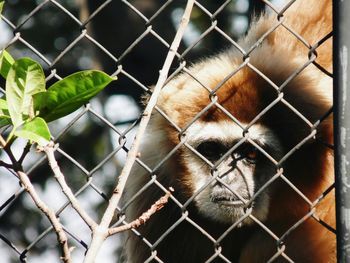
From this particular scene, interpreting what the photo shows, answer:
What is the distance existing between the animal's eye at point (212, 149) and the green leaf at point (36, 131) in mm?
2409

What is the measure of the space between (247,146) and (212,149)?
0.27 meters

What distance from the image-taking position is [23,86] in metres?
2.58

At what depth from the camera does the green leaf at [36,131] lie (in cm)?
242

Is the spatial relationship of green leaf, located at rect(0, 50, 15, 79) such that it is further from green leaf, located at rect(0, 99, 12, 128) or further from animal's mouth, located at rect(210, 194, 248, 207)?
animal's mouth, located at rect(210, 194, 248, 207)

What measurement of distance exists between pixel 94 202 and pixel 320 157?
15.4 ft

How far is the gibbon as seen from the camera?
4496 millimetres

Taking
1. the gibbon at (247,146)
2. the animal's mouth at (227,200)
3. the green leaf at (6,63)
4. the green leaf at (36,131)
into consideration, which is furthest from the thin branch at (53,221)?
the animal's mouth at (227,200)

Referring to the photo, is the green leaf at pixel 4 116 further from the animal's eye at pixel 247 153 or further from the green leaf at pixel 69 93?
the animal's eye at pixel 247 153

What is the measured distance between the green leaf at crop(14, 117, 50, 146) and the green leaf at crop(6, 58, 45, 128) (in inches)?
3.0

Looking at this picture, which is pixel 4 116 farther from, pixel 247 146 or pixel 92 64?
pixel 92 64

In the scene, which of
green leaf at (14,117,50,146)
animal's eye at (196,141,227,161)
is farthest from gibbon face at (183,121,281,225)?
green leaf at (14,117,50,146)

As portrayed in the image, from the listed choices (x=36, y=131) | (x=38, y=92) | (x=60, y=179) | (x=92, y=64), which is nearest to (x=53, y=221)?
(x=60, y=179)

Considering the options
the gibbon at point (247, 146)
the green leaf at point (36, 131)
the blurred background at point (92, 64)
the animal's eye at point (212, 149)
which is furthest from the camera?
the blurred background at point (92, 64)

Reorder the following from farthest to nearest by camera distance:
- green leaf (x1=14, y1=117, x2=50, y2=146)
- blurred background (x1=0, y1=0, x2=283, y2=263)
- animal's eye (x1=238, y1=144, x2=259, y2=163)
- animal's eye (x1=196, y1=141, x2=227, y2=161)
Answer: blurred background (x1=0, y1=0, x2=283, y2=263)
animal's eye (x1=196, y1=141, x2=227, y2=161)
animal's eye (x1=238, y1=144, x2=259, y2=163)
green leaf (x1=14, y1=117, x2=50, y2=146)
